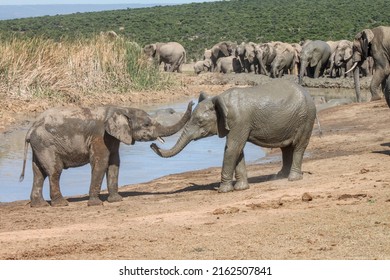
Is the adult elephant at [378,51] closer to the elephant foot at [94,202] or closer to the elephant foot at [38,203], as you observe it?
the elephant foot at [94,202]

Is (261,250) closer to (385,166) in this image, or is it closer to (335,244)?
(335,244)

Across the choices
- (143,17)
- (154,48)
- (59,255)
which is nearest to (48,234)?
(59,255)

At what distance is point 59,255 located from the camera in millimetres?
9336

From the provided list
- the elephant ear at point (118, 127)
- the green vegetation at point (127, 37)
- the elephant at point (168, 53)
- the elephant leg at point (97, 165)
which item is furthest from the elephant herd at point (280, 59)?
the elephant leg at point (97, 165)

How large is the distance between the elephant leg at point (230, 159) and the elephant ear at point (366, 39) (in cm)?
1305

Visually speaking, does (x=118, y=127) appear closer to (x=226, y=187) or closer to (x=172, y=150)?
(x=172, y=150)

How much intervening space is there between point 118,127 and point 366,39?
45.8 feet

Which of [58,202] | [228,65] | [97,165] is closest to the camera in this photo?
[97,165]

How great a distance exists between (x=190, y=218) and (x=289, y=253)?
95.9 inches

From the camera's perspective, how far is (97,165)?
43.3 feet

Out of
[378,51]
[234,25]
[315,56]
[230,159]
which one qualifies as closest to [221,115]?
[230,159]

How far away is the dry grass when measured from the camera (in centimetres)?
2705

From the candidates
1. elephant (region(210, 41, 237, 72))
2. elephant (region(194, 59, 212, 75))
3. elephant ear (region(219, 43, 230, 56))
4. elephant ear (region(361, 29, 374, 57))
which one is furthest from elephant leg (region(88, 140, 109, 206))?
elephant ear (region(219, 43, 230, 56))

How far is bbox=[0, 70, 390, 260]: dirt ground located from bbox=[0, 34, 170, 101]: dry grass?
37.8 ft
